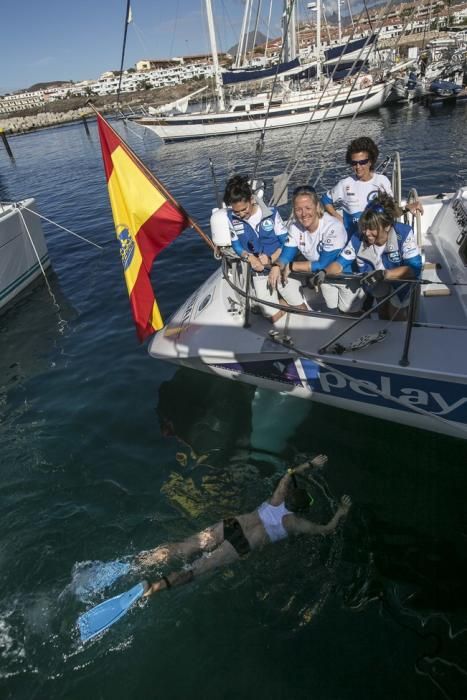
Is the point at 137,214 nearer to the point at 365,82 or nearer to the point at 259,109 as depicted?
the point at 365,82

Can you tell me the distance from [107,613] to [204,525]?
54.5 inches

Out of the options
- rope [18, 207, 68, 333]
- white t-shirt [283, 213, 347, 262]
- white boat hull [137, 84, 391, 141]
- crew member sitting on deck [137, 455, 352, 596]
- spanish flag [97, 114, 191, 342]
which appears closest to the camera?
crew member sitting on deck [137, 455, 352, 596]

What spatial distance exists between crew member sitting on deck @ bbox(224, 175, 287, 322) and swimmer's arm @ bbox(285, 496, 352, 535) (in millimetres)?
2687

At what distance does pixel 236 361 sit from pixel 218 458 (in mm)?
1415

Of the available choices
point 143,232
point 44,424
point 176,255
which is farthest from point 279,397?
point 176,255

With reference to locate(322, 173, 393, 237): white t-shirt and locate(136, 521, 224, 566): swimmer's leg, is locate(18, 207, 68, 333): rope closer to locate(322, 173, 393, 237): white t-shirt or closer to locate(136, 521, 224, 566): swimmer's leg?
locate(136, 521, 224, 566): swimmer's leg

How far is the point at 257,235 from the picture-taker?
5910 millimetres

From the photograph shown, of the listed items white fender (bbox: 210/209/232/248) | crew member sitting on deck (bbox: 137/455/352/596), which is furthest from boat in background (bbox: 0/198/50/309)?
crew member sitting on deck (bbox: 137/455/352/596)

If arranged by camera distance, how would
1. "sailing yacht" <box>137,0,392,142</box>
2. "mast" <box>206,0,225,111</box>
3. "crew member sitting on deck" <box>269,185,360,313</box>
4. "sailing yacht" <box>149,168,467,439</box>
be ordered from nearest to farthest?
"sailing yacht" <box>149,168,467,439</box> < "crew member sitting on deck" <box>269,185,360,313</box> < "mast" <box>206,0,225,111</box> < "sailing yacht" <box>137,0,392,142</box>

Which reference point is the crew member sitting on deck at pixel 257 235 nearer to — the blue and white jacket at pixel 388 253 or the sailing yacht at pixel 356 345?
the sailing yacht at pixel 356 345

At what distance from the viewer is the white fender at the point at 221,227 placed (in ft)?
→ 19.7

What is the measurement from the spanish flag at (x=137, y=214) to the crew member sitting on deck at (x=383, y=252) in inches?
98.3

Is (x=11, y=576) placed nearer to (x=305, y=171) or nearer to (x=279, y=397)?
(x=279, y=397)

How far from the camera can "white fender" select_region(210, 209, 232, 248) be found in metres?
6.00
